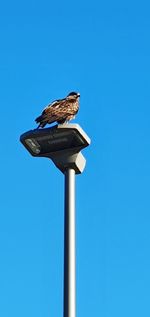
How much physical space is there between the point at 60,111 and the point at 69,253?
2.08 meters

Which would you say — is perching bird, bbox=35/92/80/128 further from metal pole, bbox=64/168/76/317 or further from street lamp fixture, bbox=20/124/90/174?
metal pole, bbox=64/168/76/317

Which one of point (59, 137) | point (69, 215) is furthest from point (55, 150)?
point (69, 215)

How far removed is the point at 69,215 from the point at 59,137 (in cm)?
103

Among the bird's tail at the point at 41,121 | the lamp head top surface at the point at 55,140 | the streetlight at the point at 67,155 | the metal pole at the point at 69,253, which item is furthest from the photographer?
the bird's tail at the point at 41,121

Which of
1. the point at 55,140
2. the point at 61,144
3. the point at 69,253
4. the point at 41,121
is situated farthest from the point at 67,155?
the point at 69,253

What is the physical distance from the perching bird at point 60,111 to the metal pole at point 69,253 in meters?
0.90

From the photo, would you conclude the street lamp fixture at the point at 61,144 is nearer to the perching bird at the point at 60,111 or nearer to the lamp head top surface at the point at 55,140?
the lamp head top surface at the point at 55,140

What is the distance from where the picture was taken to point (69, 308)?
27.3 ft

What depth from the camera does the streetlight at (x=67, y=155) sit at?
8617mm

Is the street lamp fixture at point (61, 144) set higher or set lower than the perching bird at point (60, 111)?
lower

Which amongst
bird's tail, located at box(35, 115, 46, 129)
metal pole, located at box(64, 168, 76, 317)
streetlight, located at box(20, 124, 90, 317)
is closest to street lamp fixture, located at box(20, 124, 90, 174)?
streetlight, located at box(20, 124, 90, 317)

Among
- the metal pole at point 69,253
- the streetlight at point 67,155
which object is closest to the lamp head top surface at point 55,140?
the streetlight at point 67,155

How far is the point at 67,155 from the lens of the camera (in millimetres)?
9594

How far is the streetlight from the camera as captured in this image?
8617 millimetres
